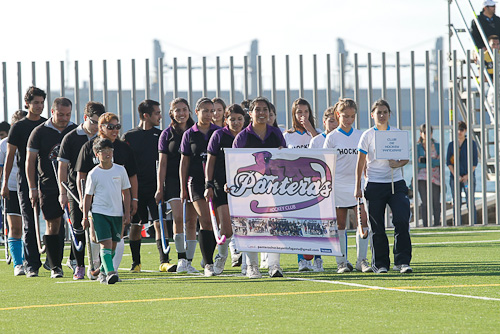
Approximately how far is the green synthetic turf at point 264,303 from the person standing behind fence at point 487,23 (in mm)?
8240

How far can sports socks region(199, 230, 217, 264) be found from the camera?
31.3ft

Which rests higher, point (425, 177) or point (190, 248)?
point (425, 177)

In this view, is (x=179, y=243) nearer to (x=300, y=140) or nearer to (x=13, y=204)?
(x=300, y=140)

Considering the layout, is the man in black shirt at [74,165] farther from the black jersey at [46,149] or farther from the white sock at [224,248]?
→ the white sock at [224,248]

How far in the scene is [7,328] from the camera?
237 inches

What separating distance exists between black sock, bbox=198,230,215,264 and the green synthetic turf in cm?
38

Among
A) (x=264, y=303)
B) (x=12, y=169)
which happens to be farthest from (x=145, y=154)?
(x=264, y=303)

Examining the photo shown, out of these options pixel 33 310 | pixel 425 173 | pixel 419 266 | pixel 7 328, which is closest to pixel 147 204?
pixel 419 266

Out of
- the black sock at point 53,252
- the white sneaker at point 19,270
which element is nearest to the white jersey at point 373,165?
the black sock at point 53,252

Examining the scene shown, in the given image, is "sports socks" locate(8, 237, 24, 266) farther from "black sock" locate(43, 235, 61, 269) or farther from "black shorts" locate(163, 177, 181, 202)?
"black shorts" locate(163, 177, 181, 202)

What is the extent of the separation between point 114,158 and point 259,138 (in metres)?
1.41

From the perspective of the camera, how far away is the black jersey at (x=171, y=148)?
10.0 meters

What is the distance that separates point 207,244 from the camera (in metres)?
9.56

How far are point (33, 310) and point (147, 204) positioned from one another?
3.83m
